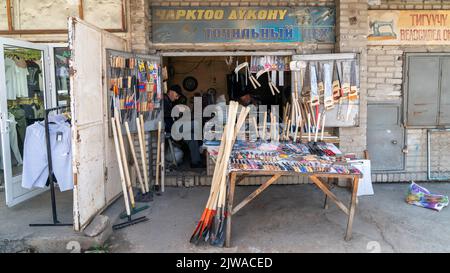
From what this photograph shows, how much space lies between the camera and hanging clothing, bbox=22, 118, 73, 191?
491 cm

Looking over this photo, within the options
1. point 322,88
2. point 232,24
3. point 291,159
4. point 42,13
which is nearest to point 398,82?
point 322,88

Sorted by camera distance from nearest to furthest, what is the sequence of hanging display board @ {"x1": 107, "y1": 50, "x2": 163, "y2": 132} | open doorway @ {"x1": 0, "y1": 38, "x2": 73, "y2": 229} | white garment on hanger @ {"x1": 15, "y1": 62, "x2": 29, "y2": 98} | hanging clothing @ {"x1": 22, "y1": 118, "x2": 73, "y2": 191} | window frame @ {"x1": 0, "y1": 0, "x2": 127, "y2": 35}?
1. hanging clothing @ {"x1": 22, "y1": 118, "x2": 73, "y2": 191}
2. open doorway @ {"x1": 0, "y1": 38, "x2": 73, "y2": 229}
3. hanging display board @ {"x1": 107, "y1": 50, "x2": 163, "y2": 132}
4. white garment on hanger @ {"x1": 15, "y1": 62, "x2": 29, "y2": 98}
5. window frame @ {"x1": 0, "y1": 0, "x2": 127, "y2": 35}

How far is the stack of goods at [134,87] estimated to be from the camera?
559 cm

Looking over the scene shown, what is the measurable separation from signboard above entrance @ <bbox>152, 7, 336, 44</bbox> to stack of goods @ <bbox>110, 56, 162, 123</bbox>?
0.64 m

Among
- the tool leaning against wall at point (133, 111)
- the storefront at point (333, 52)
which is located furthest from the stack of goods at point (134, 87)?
the storefront at point (333, 52)

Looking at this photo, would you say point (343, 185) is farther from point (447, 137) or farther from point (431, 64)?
point (431, 64)

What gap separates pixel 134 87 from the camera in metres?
6.00

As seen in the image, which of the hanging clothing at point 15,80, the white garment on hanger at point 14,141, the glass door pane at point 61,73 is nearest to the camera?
the white garment on hanger at point 14,141

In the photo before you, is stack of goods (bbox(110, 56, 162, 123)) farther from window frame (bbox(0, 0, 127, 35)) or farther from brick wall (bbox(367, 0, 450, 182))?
brick wall (bbox(367, 0, 450, 182))

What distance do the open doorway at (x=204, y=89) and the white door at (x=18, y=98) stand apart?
231 centimetres

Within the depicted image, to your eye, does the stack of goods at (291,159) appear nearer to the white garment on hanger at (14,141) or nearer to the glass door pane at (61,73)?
the glass door pane at (61,73)

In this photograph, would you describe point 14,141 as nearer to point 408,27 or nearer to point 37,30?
point 37,30

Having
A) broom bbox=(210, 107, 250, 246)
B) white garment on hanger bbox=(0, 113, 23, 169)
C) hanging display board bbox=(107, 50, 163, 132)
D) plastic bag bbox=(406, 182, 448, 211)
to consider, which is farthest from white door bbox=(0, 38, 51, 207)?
plastic bag bbox=(406, 182, 448, 211)

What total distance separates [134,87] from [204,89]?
577 cm
